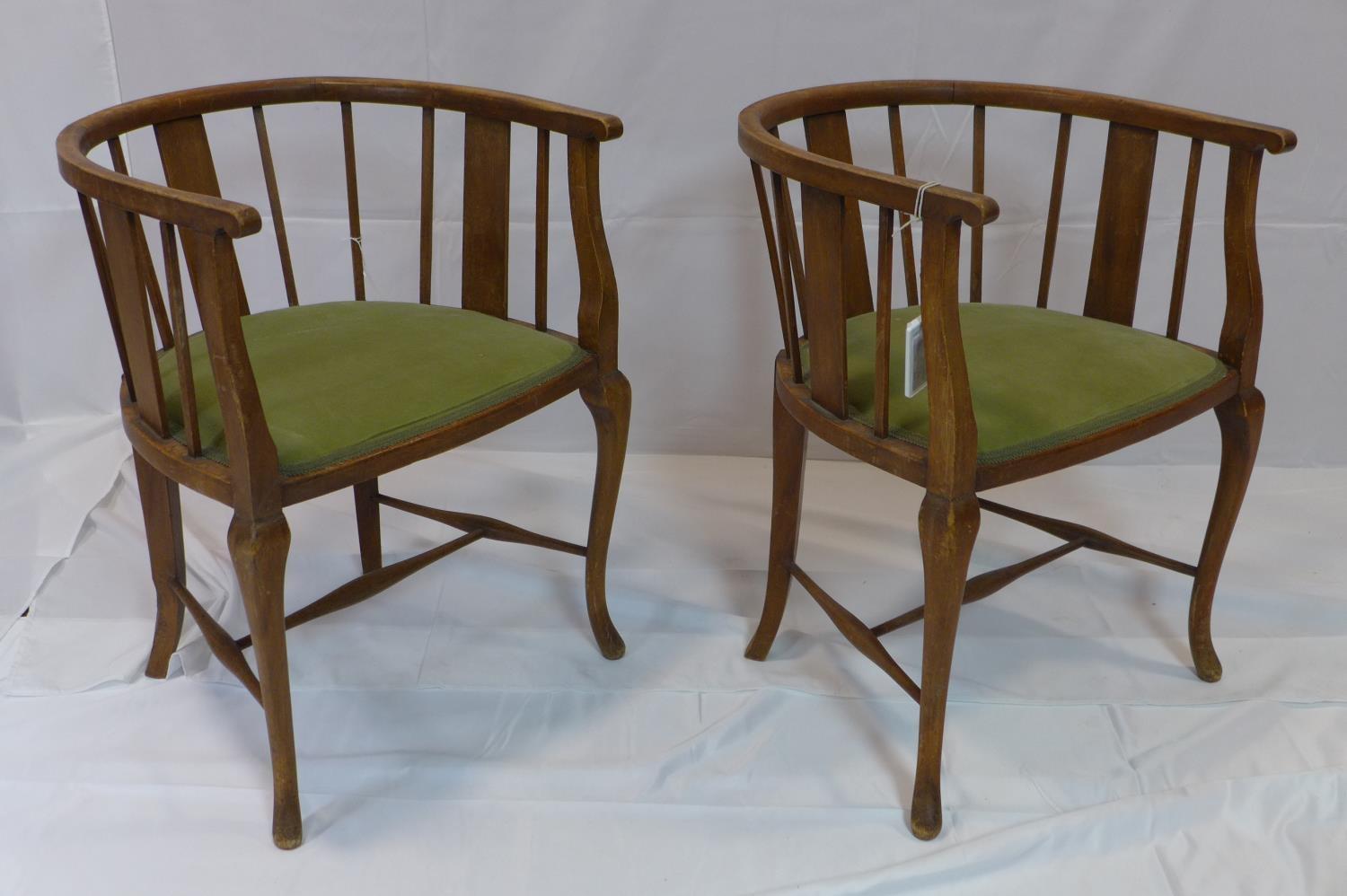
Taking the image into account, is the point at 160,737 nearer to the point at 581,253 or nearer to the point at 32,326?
the point at 581,253

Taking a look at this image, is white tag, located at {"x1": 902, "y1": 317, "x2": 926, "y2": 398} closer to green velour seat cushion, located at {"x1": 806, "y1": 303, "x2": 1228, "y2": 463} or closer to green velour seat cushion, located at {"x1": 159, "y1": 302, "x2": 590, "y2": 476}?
green velour seat cushion, located at {"x1": 806, "y1": 303, "x2": 1228, "y2": 463}

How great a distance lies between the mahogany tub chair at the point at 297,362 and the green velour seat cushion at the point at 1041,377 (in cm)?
42

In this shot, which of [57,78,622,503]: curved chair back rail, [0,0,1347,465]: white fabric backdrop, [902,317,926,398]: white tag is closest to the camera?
[57,78,622,503]: curved chair back rail

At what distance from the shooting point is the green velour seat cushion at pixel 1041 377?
5.31ft

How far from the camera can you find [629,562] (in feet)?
7.98

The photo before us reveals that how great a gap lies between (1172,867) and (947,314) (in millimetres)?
825

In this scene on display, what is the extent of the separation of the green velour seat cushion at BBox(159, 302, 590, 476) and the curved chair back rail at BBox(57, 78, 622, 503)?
0.05m

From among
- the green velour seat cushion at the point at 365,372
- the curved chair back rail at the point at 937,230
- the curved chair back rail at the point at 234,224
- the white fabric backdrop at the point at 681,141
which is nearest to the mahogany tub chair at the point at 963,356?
the curved chair back rail at the point at 937,230

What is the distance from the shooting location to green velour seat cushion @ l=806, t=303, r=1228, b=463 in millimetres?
1617

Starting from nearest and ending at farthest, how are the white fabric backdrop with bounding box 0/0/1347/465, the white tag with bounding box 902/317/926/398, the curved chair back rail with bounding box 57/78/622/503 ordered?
1. the curved chair back rail with bounding box 57/78/622/503
2. the white tag with bounding box 902/317/926/398
3. the white fabric backdrop with bounding box 0/0/1347/465

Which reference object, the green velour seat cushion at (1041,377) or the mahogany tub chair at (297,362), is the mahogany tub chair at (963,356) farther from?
the mahogany tub chair at (297,362)

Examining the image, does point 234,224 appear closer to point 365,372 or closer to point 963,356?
point 365,372

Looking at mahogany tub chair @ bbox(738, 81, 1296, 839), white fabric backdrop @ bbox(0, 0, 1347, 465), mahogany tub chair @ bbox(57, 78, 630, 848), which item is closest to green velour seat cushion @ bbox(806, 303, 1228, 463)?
mahogany tub chair @ bbox(738, 81, 1296, 839)

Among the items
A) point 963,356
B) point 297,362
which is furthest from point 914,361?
point 297,362
